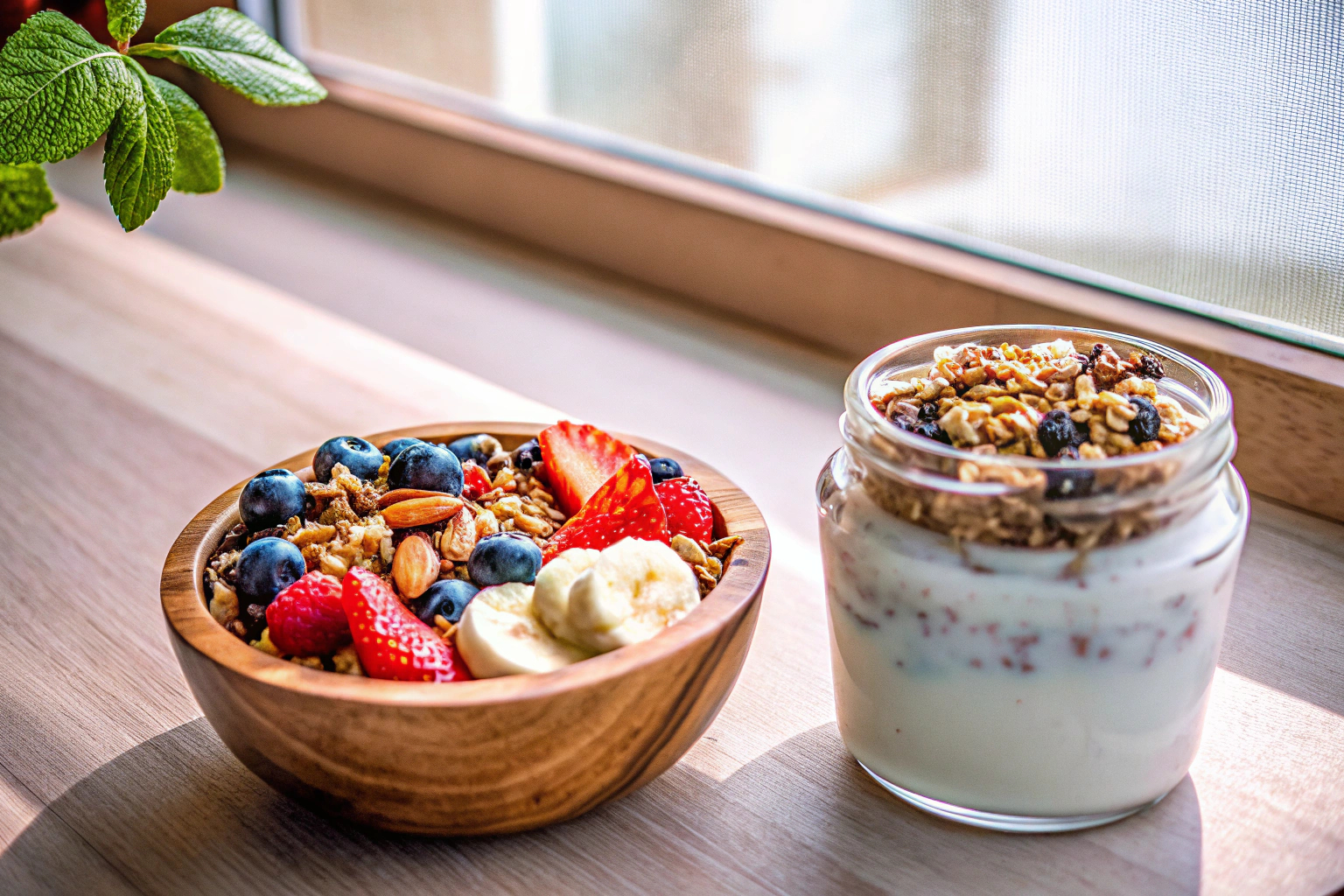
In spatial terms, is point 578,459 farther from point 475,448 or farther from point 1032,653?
point 1032,653

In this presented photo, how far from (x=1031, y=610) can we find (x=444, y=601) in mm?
277

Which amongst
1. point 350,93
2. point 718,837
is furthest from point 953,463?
point 350,93

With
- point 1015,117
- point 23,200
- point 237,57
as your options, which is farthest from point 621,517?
point 1015,117

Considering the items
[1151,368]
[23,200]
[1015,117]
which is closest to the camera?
[1151,368]

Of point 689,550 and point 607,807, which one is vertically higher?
point 689,550

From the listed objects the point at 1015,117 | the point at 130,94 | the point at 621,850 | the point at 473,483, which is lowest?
the point at 621,850

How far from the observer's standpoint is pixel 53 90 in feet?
2.10

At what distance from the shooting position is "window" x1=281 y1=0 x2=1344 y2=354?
0.92 metres

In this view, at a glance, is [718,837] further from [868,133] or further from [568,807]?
[868,133]

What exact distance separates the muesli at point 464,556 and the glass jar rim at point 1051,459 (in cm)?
11

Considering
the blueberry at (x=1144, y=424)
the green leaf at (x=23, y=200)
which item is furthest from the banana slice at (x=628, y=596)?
the green leaf at (x=23, y=200)

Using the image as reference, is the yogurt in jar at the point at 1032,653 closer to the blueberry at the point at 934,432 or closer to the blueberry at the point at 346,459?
the blueberry at the point at 934,432

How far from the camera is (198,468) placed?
3.27 ft

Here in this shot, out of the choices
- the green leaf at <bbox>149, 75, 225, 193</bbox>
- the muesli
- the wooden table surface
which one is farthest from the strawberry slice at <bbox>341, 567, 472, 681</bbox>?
the green leaf at <bbox>149, 75, 225, 193</bbox>
